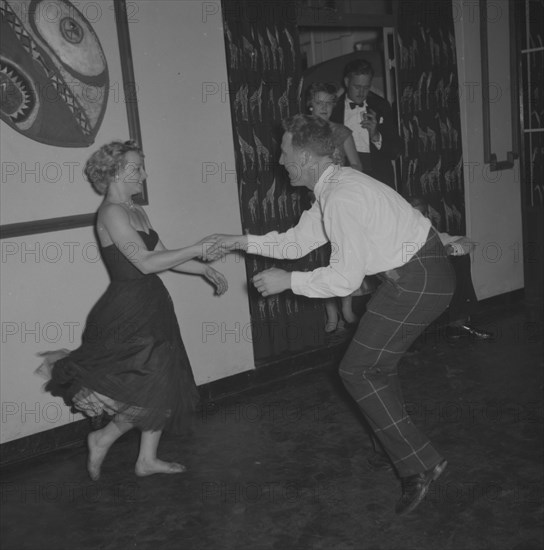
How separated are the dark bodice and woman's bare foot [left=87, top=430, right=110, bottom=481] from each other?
0.74m

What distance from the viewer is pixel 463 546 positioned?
2.64 meters

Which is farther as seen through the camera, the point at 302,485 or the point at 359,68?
the point at 359,68

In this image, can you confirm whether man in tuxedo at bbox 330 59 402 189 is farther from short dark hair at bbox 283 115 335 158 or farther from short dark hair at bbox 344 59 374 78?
short dark hair at bbox 283 115 335 158

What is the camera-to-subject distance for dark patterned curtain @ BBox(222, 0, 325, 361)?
166 inches

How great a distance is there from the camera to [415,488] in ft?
9.59

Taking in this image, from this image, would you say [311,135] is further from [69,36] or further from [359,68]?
[359,68]

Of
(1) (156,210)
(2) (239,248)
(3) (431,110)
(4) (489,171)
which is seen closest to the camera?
(2) (239,248)

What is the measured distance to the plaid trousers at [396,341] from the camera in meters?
2.85

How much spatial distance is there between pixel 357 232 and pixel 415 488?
1.07 m

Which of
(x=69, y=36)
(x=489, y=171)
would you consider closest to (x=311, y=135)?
(x=69, y=36)

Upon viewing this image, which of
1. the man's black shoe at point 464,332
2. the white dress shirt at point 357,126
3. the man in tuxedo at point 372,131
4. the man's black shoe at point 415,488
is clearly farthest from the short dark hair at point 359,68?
the man's black shoe at point 415,488

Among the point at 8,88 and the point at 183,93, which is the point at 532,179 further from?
the point at 8,88

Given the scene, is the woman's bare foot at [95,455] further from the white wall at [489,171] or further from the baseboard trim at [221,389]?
the white wall at [489,171]

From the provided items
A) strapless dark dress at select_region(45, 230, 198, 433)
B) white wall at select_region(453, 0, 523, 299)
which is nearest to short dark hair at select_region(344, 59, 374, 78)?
white wall at select_region(453, 0, 523, 299)
